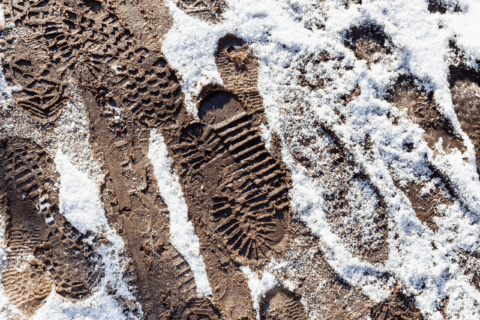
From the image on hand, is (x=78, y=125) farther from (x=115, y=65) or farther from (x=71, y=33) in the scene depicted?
(x=71, y=33)

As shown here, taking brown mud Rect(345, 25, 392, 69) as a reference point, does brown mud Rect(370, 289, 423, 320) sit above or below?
below

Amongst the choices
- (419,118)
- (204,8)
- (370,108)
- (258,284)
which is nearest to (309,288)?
(258,284)

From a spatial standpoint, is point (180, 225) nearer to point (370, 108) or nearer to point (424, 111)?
point (370, 108)

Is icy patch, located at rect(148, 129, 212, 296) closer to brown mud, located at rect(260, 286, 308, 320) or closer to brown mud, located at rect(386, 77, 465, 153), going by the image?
brown mud, located at rect(260, 286, 308, 320)

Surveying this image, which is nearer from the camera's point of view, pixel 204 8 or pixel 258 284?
pixel 258 284

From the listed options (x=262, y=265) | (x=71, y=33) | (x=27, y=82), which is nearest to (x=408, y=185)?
(x=262, y=265)

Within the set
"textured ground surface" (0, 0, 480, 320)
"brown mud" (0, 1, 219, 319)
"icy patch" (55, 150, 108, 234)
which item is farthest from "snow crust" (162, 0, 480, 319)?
"icy patch" (55, 150, 108, 234)
